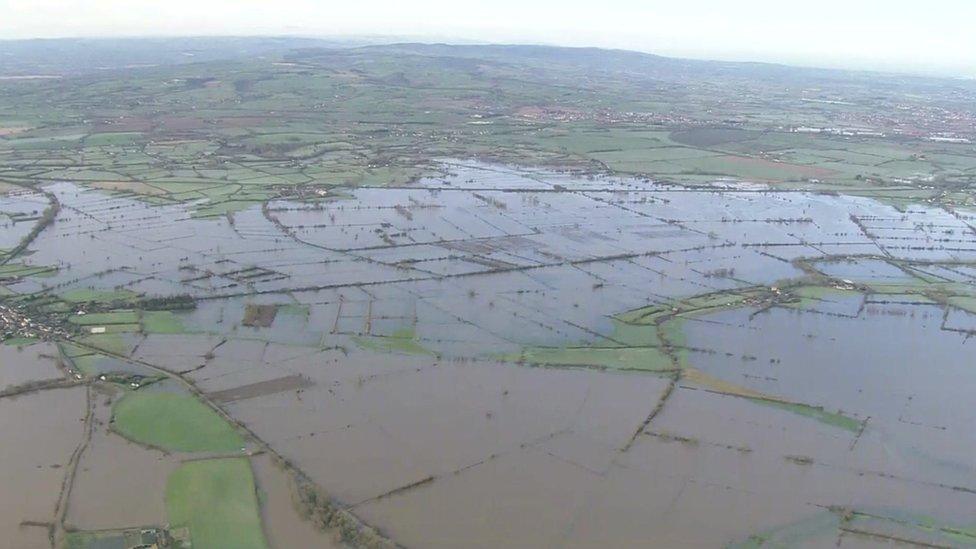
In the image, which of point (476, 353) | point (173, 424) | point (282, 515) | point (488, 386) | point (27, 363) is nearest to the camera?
point (282, 515)

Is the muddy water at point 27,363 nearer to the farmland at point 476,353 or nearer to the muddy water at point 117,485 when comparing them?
the farmland at point 476,353

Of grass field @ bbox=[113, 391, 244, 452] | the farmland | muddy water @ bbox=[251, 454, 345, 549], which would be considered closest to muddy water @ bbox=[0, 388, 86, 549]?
the farmland

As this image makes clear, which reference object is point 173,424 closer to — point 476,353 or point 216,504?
point 216,504

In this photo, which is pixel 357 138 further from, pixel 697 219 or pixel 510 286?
pixel 510 286

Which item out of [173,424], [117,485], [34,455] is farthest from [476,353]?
[34,455]

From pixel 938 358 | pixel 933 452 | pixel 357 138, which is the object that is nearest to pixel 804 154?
pixel 357 138

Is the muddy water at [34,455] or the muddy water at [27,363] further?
the muddy water at [27,363]

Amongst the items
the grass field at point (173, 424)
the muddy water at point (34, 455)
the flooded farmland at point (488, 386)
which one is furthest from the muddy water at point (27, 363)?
the grass field at point (173, 424)
